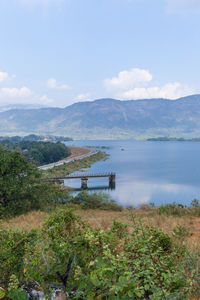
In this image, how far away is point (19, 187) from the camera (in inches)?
752

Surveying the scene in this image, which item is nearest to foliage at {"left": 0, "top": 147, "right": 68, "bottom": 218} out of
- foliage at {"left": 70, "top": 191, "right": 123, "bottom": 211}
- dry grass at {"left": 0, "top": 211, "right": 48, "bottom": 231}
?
dry grass at {"left": 0, "top": 211, "right": 48, "bottom": 231}

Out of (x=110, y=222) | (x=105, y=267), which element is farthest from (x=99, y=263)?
(x=110, y=222)

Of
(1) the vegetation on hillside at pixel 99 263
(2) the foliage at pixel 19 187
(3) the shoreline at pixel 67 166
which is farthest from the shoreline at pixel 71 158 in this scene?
(1) the vegetation on hillside at pixel 99 263

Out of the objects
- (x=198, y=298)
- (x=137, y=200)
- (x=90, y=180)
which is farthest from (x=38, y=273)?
(x=90, y=180)

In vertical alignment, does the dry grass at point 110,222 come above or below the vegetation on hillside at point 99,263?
below

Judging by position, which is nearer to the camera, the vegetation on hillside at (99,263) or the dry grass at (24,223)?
the vegetation on hillside at (99,263)

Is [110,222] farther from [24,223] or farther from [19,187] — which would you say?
[19,187]

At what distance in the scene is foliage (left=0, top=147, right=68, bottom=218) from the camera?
18234mm

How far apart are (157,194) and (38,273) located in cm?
4642

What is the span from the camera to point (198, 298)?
317cm

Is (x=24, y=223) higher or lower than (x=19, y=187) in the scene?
lower

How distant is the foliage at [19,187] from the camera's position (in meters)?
18.2

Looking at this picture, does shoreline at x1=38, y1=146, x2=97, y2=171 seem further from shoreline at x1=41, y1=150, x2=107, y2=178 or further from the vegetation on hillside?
the vegetation on hillside

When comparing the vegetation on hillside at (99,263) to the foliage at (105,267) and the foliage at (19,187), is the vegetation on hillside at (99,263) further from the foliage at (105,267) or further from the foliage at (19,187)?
the foliage at (19,187)
